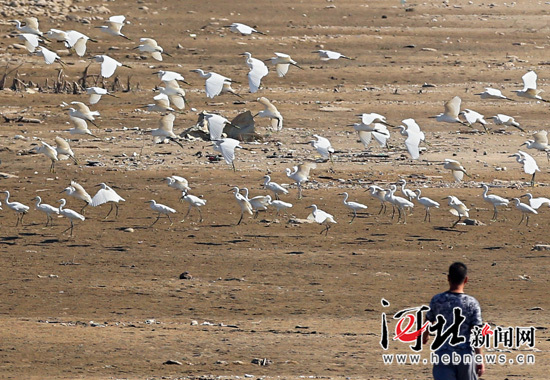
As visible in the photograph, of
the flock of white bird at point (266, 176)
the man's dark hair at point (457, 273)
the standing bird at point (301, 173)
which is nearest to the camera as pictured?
the man's dark hair at point (457, 273)

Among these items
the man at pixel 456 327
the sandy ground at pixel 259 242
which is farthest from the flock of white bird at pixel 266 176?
the man at pixel 456 327

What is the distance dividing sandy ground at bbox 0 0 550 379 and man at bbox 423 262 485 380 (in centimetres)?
252

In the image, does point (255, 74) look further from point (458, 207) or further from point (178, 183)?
point (458, 207)

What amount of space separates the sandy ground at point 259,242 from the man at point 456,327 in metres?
2.52

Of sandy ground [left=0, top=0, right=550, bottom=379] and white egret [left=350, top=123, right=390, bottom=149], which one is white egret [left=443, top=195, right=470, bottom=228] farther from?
white egret [left=350, top=123, right=390, bottom=149]

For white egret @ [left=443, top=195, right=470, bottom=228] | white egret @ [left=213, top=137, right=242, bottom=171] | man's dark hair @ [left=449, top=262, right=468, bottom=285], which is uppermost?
man's dark hair @ [left=449, top=262, right=468, bottom=285]

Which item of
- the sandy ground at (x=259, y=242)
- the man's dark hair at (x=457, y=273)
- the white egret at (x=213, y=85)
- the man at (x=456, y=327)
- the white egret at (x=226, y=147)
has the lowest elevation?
the sandy ground at (x=259, y=242)

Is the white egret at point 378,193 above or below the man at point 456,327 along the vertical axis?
below

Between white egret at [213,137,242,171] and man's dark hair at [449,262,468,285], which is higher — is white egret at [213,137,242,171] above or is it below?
below

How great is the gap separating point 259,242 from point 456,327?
27.7ft

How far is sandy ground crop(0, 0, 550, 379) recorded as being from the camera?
10156 mm

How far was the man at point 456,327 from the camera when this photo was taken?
6.77m

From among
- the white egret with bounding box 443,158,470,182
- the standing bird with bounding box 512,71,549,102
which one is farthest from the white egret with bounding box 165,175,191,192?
the standing bird with bounding box 512,71,549,102

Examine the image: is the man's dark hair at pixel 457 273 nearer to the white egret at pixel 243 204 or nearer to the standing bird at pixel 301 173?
the white egret at pixel 243 204
